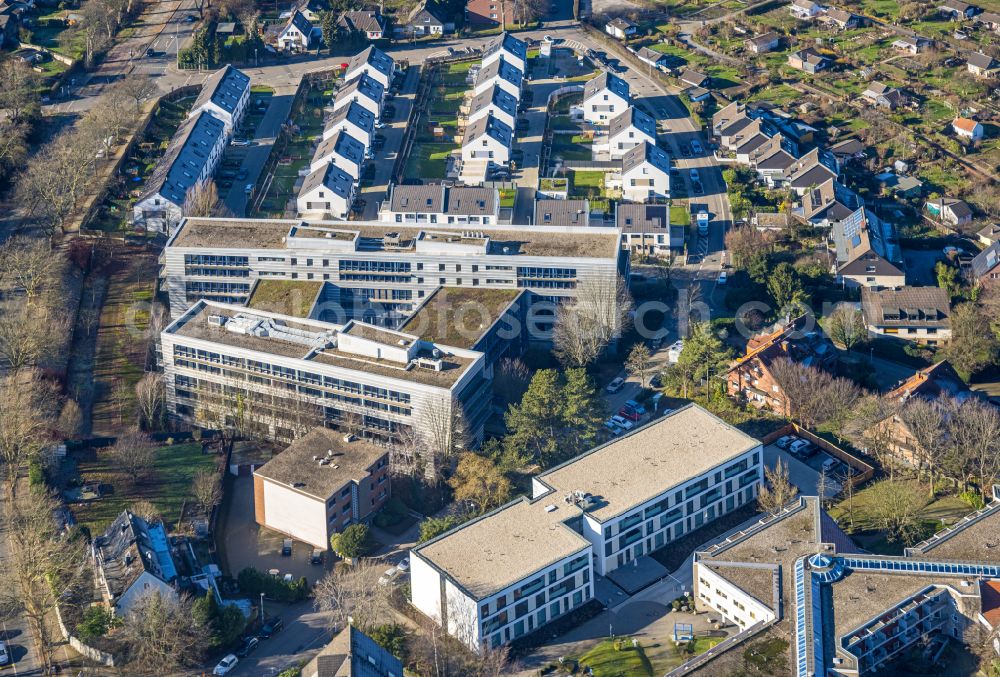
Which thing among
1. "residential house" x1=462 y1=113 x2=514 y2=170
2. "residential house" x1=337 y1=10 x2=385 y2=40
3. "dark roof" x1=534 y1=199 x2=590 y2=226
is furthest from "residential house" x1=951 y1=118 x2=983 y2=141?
"residential house" x1=337 y1=10 x2=385 y2=40

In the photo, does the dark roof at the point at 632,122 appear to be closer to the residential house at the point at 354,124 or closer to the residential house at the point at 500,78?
the residential house at the point at 500,78

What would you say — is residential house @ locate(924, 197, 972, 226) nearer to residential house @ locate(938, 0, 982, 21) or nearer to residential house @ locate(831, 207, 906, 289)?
residential house @ locate(831, 207, 906, 289)

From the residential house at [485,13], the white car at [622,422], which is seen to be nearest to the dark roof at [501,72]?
the residential house at [485,13]

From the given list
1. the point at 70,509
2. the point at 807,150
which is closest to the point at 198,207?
the point at 70,509

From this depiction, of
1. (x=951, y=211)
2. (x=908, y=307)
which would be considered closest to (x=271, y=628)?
(x=908, y=307)

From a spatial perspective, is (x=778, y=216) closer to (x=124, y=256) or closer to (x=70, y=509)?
(x=124, y=256)

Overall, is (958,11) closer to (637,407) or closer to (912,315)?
(912,315)
